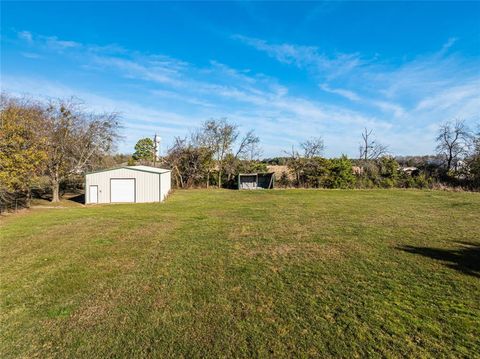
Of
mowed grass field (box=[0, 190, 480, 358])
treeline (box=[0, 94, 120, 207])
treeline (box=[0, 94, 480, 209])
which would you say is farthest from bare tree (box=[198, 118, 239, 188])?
mowed grass field (box=[0, 190, 480, 358])

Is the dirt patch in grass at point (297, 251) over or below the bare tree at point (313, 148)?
below

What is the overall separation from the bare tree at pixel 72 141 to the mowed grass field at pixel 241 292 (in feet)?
28.0

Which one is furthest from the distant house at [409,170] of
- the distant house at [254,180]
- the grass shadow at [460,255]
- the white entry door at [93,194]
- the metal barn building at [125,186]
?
the white entry door at [93,194]

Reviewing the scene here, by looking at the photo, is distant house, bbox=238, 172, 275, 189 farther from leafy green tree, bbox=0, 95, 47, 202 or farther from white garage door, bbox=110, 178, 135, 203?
leafy green tree, bbox=0, 95, 47, 202

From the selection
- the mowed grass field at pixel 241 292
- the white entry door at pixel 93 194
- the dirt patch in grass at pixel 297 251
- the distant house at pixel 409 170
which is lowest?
the mowed grass field at pixel 241 292

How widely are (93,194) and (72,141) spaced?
11.9 feet

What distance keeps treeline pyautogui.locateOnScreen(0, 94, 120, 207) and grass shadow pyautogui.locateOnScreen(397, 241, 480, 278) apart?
1344cm

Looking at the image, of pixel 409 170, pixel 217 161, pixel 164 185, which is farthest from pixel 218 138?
pixel 409 170

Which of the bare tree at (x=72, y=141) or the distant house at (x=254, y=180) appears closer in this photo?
the bare tree at (x=72, y=141)

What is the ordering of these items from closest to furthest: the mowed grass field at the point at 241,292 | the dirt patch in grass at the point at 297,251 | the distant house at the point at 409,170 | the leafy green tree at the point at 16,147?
the mowed grass field at the point at 241,292 < the dirt patch in grass at the point at 297,251 < the leafy green tree at the point at 16,147 < the distant house at the point at 409,170

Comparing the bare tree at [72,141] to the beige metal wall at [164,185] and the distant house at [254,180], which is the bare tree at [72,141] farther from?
the distant house at [254,180]

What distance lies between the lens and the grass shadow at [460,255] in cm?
475

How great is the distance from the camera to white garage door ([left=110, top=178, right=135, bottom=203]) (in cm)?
1541

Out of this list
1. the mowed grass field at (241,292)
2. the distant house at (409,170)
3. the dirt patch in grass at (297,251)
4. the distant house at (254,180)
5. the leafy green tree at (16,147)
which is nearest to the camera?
the mowed grass field at (241,292)
